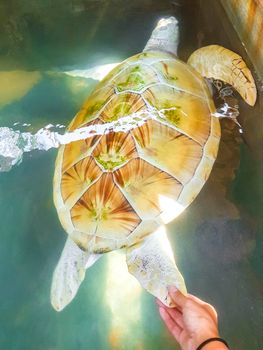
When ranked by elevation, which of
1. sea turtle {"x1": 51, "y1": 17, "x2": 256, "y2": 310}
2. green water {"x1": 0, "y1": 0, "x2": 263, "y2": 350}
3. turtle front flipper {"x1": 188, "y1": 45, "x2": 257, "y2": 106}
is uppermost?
turtle front flipper {"x1": 188, "y1": 45, "x2": 257, "y2": 106}

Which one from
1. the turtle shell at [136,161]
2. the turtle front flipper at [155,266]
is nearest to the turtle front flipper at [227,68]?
the turtle shell at [136,161]

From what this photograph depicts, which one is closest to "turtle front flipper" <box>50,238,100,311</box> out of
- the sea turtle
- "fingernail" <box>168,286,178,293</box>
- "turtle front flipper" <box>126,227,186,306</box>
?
the sea turtle

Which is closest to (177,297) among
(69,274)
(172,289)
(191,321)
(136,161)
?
(172,289)

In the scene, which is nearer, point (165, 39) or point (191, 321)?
point (191, 321)

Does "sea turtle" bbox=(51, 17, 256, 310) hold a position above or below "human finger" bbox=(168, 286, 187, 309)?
above

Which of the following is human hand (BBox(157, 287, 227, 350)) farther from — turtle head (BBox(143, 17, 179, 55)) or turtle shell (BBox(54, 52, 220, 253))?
turtle head (BBox(143, 17, 179, 55))

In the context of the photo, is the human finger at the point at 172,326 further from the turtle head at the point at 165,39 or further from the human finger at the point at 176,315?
the turtle head at the point at 165,39

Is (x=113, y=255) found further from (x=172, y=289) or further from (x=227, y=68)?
(x=227, y=68)
